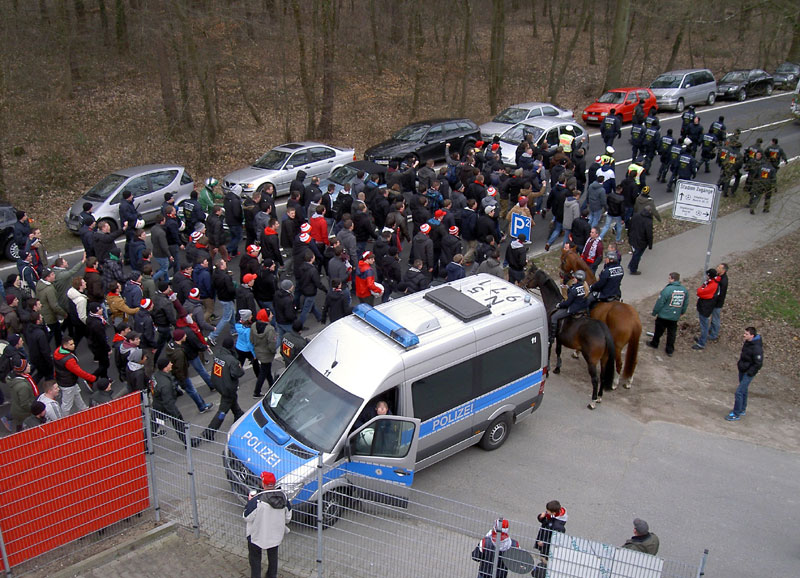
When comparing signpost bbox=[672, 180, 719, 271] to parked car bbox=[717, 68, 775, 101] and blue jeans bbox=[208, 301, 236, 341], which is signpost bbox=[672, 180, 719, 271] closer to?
blue jeans bbox=[208, 301, 236, 341]

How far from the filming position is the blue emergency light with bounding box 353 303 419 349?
8719 mm

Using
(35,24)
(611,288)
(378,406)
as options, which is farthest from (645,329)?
(35,24)

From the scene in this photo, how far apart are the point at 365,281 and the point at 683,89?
2316 centimetres

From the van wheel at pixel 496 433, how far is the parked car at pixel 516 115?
15806 millimetres

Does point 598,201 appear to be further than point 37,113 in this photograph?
No

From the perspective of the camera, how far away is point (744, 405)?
1114 cm

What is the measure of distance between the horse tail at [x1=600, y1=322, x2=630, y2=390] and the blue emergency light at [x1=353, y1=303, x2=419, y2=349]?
369 centimetres

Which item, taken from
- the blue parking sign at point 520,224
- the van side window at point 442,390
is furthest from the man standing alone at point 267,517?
the blue parking sign at point 520,224

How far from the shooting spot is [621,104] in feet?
91.2

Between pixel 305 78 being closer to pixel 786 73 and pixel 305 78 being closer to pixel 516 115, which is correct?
pixel 516 115

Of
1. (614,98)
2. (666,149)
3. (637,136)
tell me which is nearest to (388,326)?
(666,149)

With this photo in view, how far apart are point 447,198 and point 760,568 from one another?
10.5m

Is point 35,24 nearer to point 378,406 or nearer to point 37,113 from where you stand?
point 37,113

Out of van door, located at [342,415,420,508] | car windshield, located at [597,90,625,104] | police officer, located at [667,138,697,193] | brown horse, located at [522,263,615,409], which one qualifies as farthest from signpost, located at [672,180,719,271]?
car windshield, located at [597,90,625,104]
